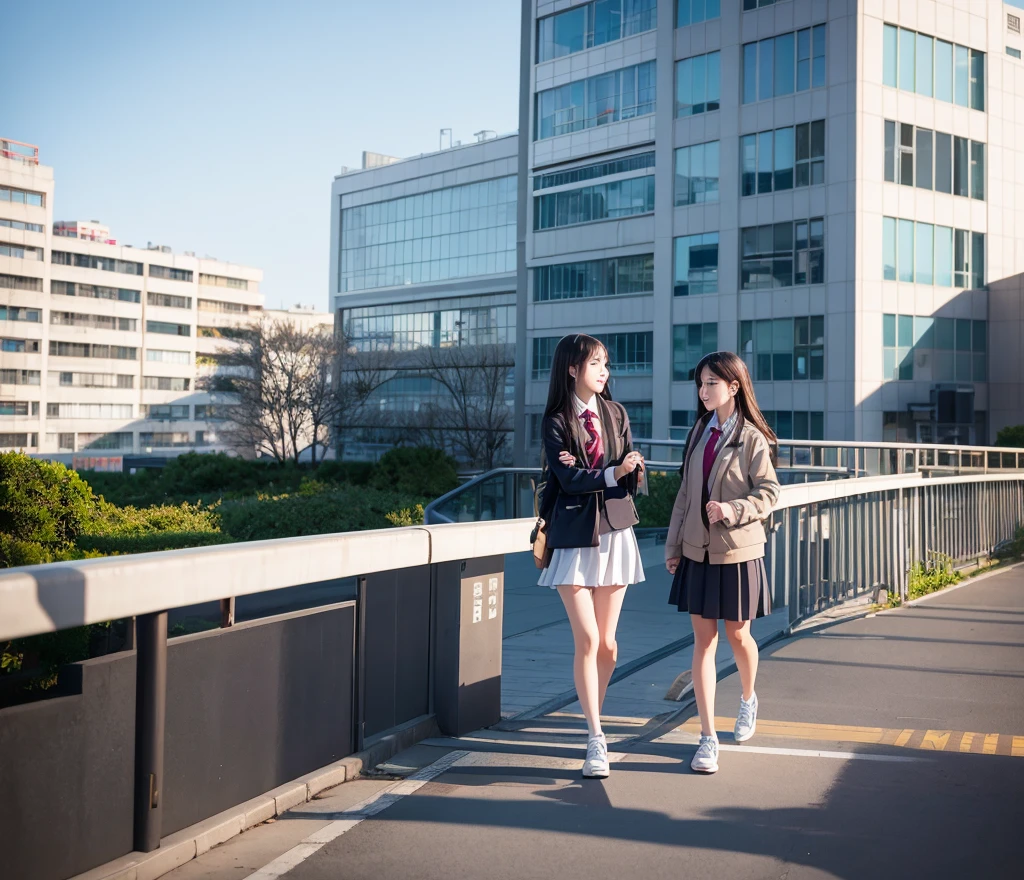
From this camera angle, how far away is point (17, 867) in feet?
11.5

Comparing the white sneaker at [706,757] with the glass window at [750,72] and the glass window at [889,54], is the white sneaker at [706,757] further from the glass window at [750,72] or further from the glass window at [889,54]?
the glass window at [750,72]

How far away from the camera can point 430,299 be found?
73.3 metres

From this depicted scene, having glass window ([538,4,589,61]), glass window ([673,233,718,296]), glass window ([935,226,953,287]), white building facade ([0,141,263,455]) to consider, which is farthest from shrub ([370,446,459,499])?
white building facade ([0,141,263,455])

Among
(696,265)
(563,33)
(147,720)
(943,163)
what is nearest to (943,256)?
(943,163)

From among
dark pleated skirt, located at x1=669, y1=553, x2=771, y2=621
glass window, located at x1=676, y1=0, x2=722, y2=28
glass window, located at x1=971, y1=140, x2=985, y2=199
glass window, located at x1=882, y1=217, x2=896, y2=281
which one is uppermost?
glass window, located at x1=676, y1=0, x2=722, y2=28

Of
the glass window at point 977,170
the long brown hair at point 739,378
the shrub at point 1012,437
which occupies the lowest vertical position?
the long brown hair at point 739,378

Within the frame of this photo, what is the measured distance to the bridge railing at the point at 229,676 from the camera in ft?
11.9

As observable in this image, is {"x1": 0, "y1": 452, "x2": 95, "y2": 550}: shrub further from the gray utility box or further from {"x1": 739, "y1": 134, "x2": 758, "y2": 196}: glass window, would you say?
{"x1": 739, "y1": 134, "x2": 758, "y2": 196}: glass window

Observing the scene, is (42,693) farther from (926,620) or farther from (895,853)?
(926,620)

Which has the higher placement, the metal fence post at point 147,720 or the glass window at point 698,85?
the glass window at point 698,85

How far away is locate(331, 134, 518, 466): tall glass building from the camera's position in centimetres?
5944

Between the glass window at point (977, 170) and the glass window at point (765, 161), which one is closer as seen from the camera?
the glass window at point (765, 161)

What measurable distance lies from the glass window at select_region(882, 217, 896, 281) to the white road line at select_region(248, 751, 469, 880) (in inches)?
1565

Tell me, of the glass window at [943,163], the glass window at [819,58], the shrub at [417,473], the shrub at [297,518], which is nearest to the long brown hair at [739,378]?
the shrub at [297,518]
